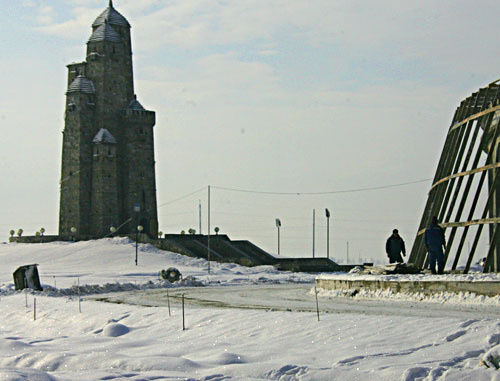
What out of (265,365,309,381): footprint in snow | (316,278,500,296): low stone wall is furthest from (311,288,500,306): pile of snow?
(265,365,309,381): footprint in snow

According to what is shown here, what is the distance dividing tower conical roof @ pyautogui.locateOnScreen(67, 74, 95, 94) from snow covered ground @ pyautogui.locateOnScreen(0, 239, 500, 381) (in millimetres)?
46852

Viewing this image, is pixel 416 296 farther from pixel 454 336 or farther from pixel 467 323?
pixel 454 336

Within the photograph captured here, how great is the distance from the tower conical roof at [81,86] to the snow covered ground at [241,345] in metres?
46.9

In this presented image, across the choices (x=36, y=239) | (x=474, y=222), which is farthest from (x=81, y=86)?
(x=474, y=222)

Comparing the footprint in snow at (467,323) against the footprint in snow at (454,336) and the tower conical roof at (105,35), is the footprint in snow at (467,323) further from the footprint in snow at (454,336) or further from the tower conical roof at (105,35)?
the tower conical roof at (105,35)

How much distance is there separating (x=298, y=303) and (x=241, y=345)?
23.9 feet

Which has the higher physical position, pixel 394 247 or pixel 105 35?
pixel 105 35

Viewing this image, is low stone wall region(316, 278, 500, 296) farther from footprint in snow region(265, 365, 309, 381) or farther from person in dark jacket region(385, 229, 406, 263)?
footprint in snow region(265, 365, 309, 381)

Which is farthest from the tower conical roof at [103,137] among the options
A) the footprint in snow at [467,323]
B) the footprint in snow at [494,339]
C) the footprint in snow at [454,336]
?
the footprint in snow at [494,339]

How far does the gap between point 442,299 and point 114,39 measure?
5373cm

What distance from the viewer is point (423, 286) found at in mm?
21094

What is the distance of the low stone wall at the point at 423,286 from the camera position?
63.4 ft

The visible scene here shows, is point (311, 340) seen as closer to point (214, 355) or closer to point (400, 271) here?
point (214, 355)

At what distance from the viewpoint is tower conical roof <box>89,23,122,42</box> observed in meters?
68.8
